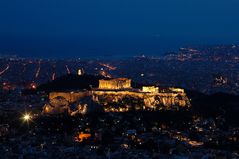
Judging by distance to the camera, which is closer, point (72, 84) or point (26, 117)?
point (26, 117)

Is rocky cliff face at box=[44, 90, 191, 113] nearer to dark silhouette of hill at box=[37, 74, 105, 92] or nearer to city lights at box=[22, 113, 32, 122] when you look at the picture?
city lights at box=[22, 113, 32, 122]

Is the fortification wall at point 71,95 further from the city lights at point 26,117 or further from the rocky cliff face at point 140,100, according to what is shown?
the city lights at point 26,117

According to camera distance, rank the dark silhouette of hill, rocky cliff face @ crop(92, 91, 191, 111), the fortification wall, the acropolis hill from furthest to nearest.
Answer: the dark silhouette of hill, the fortification wall, rocky cliff face @ crop(92, 91, 191, 111), the acropolis hill

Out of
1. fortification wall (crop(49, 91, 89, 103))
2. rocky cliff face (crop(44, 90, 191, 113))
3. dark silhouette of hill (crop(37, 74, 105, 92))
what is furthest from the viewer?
dark silhouette of hill (crop(37, 74, 105, 92))

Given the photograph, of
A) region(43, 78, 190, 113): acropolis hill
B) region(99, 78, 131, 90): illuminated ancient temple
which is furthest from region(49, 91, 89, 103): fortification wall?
region(99, 78, 131, 90): illuminated ancient temple

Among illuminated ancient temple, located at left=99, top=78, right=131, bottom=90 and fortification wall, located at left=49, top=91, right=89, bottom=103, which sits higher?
illuminated ancient temple, located at left=99, top=78, right=131, bottom=90

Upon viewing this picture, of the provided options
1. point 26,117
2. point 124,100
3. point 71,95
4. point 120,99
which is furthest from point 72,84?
point 26,117

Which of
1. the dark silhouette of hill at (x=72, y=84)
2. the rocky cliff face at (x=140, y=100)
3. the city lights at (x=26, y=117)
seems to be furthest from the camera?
the dark silhouette of hill at (x=72, y=84)

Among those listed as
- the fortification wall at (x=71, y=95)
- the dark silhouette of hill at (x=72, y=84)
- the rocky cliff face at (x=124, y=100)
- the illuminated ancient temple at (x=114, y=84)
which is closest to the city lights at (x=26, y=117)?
the rocky cliff face at (x=124, y=100)

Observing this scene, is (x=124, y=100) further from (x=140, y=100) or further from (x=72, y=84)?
(x=72, y=84)
